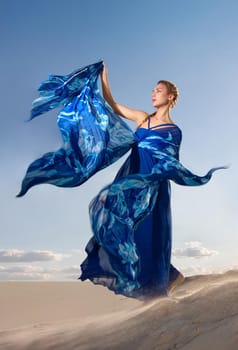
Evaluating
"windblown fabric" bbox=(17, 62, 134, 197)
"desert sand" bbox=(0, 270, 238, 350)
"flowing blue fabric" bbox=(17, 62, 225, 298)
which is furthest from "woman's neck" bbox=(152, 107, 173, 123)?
"desert sand" bbox=(0, 270, 238, 350)

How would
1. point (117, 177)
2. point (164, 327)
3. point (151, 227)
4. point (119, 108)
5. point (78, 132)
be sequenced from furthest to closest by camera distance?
point (119, 108) → point (117, 177) → point (78, 132) → point (151, 227) → point (164, 327)

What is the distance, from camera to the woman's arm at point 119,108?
274 inches

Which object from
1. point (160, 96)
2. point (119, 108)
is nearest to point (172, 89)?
point (160, 96)

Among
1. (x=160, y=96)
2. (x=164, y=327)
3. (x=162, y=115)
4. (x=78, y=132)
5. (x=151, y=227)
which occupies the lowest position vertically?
(x=164, y=327)

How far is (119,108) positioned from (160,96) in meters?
0.62

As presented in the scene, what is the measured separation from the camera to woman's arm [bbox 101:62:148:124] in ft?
22.8

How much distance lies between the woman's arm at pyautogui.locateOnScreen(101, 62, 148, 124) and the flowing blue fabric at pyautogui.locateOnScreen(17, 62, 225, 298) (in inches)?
4.6

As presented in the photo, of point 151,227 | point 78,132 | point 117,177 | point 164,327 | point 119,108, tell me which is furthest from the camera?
point 119,108

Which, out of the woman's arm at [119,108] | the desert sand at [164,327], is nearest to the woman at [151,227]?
the woman's arm at [119,108]

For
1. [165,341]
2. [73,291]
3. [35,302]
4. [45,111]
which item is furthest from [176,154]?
[73,291]

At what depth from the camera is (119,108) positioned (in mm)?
7078

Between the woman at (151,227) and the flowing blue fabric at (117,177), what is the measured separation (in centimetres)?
1

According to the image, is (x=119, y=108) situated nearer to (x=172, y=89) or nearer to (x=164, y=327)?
(x=172, y=89)

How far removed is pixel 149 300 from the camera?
20.2 feet
